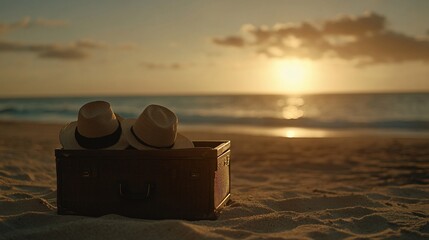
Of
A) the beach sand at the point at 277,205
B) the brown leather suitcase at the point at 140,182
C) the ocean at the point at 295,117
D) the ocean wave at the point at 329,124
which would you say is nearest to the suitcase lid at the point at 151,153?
the brown leather suitcase at the point at 140,182

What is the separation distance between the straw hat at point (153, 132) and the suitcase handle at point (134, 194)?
0.29 m

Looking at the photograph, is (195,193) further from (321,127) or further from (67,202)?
(321,127)

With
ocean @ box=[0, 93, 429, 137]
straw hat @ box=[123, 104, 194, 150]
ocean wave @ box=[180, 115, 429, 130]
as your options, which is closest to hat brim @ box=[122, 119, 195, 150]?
straw hat @ box=[123, 104, 194, 150]

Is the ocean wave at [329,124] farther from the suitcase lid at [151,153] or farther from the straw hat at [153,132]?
the suitcase lid at [151,153]

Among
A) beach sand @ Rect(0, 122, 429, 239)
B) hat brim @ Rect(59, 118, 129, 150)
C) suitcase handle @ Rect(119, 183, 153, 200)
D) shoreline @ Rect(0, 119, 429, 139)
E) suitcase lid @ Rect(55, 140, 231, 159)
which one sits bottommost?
shoreline @ Rect(0, 119, 429, 139)

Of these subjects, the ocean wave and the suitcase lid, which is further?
the ocean wave

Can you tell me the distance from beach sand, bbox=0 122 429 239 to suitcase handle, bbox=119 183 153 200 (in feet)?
0.51

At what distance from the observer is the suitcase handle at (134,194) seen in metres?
3.48

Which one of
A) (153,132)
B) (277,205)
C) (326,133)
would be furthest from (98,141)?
(326,133)

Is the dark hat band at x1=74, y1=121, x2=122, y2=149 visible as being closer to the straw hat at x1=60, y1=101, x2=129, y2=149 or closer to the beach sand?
the straw hat at x1=60, y1=101, x2=129, y2=149

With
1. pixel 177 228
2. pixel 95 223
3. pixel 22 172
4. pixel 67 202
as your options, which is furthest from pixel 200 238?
pixel 22 172

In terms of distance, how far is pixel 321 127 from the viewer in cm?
2103

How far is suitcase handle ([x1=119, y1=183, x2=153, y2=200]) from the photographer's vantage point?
11.4 ft

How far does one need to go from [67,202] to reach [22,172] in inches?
112
